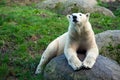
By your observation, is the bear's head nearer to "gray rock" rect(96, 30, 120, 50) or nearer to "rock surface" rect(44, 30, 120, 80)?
"rock surface" rect(44, 30, 120, 80)

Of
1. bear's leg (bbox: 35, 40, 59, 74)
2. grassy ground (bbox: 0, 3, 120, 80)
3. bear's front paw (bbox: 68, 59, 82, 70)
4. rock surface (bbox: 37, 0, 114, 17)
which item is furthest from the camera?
rock surface (bbox: 37, 0, 114, 17)

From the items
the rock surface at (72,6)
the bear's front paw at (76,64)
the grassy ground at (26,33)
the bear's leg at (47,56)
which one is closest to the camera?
the bear's front paw at (76,64)

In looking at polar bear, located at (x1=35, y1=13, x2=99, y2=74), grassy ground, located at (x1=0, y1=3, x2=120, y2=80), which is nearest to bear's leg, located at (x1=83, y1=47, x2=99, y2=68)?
polar bear, located at (x1=35, y1=13, x2=99, y2=74)

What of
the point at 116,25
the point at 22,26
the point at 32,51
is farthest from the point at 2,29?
the point at 116,25

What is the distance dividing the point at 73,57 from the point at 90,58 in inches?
13.5

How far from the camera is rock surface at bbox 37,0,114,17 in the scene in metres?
15.5

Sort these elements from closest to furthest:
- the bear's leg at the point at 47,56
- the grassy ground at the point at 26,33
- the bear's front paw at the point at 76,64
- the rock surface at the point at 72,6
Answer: the bear's front paw at the point at 76,64 → the bear's leg at the point at 47,56 → the grassy ground at the point at 26,33 → the rock surface at the point at 72,6

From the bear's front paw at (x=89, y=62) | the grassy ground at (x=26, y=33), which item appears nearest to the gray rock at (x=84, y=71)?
the bear's front paw at (x=89, y=62)

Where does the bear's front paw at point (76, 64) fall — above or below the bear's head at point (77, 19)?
below

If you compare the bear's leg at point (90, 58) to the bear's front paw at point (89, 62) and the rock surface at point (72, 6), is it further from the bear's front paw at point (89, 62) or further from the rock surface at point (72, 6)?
the rock surface at point (72, 6)

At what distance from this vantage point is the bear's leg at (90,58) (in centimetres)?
793

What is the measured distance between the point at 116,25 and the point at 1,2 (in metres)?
4.95

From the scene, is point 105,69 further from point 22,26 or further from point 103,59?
point 22,26

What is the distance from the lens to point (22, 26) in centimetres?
1270
